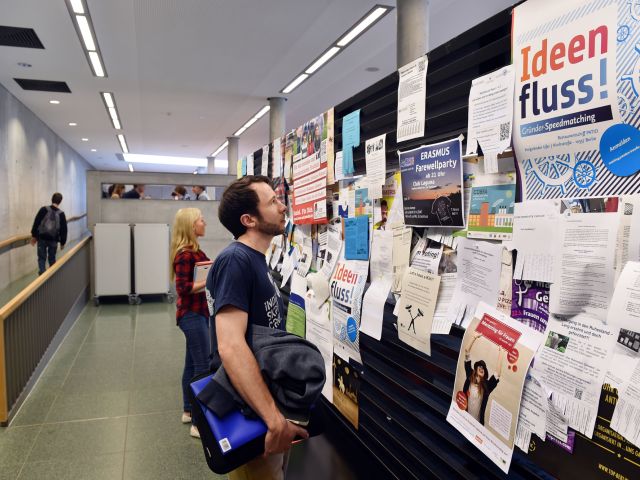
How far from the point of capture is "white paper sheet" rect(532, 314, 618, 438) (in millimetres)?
750

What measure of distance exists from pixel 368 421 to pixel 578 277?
928mm

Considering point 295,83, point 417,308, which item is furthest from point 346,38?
point 417,308

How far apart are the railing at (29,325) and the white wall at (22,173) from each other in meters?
4.05

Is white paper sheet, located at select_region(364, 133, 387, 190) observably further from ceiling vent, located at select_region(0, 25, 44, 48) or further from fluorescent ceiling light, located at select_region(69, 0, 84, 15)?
ceiling vent, located at select_region(0, 25, 44, 48)

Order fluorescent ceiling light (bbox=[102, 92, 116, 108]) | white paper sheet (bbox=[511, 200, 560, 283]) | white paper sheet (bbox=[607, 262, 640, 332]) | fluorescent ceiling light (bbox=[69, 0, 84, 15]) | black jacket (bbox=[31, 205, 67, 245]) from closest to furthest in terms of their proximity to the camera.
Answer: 1. white paper sheet (bbox=[607, 262, 640, 332])
2. white paper sheet (bbox=[511, 200, 560, 283])
3. fluorescent ceiling light (bbox=[69, 0, 84, 15])
4. black jacket (bbox=[31, 205, 67, 245])
5. fluorescent ceiling light (bbox=[102, 92, 116, 108])

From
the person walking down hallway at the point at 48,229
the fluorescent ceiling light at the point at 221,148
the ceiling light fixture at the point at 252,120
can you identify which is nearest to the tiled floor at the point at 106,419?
the person walking down hallway at the point at 48,229

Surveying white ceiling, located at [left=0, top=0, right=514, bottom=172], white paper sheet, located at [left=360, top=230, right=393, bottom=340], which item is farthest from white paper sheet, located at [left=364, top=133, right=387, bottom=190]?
white ceiling, located at [left=0, top=0, right=514, bottom=172]

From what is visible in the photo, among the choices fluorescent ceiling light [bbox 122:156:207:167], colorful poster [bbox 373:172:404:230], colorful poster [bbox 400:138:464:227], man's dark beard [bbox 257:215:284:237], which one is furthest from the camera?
fluorescent ceiling light [bbox 122:156:207:167]

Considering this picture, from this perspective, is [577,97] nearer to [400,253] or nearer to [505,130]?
[505,130]

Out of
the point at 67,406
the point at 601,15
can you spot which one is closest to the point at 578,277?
the point at 601,15

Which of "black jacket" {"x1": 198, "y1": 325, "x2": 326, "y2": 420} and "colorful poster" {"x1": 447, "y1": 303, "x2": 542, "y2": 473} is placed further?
"black jacket" {"x1": 198, "y1": 325, "x2": 326, "y2": 420}

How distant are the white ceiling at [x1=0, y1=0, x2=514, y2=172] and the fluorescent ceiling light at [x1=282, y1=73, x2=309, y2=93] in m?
0.13

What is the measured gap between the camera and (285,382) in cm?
132

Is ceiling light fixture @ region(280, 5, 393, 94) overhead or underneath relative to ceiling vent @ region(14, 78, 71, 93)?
overhead
